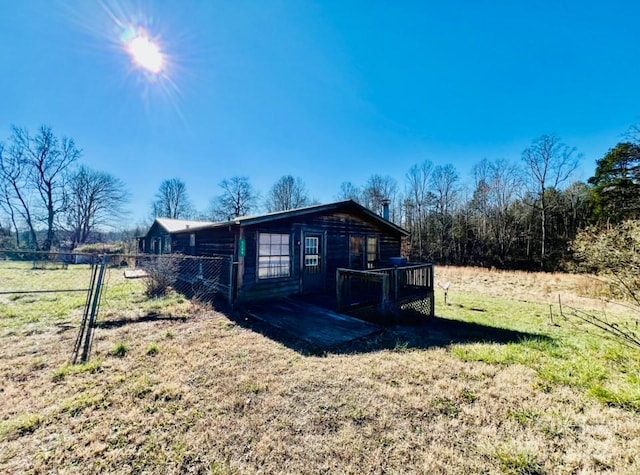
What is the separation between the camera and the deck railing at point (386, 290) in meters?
7.10

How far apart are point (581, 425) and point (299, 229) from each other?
7.60 meters

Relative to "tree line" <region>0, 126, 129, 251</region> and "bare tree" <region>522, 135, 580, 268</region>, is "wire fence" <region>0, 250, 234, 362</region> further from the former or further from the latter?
"bare tree" <region>522, 135, 580, 268</region>

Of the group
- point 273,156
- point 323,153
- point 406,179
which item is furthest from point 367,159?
point 273,156

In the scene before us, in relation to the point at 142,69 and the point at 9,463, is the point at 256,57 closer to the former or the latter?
the point at 142,69

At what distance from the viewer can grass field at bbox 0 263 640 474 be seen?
7.30 ft

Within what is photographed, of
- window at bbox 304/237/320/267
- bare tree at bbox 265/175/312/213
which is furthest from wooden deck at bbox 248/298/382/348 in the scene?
bare tree at bbox 265/175/312/213

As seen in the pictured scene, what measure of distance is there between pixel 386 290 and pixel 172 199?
39399 mm

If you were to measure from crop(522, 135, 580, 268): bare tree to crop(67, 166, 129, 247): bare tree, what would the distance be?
43.9m

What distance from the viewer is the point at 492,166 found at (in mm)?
28328

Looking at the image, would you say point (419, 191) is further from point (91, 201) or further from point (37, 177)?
point (37, 177)

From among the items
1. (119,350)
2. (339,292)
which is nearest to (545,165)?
(339,292)

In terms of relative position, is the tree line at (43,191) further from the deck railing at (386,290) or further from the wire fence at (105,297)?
the deck railing at (386,290)

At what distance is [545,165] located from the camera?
23.9 m

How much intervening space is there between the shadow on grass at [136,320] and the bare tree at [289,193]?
95.6 ft
